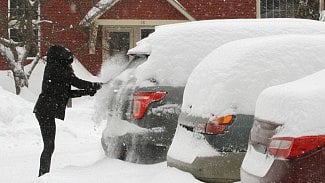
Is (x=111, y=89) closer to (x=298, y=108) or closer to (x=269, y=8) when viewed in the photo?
(x=298, y=108)

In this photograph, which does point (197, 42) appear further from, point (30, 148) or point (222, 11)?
point (222, 11)

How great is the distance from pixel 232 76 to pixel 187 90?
650 mm

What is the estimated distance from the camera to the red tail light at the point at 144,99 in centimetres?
662

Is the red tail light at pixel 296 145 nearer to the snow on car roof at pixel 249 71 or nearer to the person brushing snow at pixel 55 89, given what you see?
the snow on car roof at pixel 249 71

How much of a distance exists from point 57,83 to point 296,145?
4.38 metres

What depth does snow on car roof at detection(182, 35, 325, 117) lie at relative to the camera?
5.41m

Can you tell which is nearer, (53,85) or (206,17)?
(53,85)

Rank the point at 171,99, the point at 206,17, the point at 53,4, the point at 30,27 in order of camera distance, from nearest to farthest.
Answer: the point at 171,99, the point at 30,27, the point at 53,4, the point at 206,17

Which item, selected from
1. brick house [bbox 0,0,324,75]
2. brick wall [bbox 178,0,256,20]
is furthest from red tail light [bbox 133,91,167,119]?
brick wall [bbox 178,0,256,20]

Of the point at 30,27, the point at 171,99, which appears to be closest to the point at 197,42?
the point at 171,99

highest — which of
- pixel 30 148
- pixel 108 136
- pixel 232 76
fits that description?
pixel 232 76

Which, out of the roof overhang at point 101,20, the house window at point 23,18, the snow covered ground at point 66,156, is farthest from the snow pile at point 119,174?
the roof overhang at point 101,20

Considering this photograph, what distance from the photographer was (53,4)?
2500 centimetres

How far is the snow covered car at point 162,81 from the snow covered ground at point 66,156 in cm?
24
